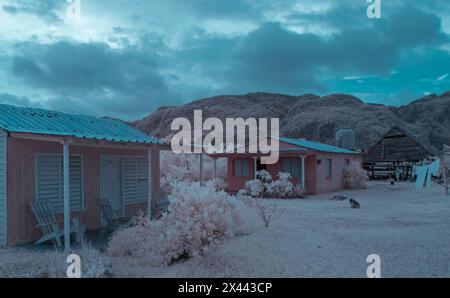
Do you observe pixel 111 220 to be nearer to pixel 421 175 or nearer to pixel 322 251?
pixel 322 251

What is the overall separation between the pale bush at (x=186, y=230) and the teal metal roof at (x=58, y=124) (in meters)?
2.12

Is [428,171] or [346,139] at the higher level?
[346,139]

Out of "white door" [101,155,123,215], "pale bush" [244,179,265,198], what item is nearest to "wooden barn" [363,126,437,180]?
"pale bush" [244,179,265,198]

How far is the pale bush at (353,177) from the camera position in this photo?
24.8 meters

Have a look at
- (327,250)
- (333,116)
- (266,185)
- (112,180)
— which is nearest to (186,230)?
(327,250)

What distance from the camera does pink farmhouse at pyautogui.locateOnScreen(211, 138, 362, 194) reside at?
20.4 metres

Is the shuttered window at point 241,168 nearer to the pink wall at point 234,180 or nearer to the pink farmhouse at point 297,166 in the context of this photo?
the pink farmhouse at point 297,166

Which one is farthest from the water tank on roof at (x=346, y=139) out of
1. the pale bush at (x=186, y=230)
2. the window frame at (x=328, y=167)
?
the pale bush at (x=186, y=230)

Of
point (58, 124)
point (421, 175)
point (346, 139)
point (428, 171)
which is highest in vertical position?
point (346, 139)

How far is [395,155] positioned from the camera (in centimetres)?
3438

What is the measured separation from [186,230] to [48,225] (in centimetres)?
319
